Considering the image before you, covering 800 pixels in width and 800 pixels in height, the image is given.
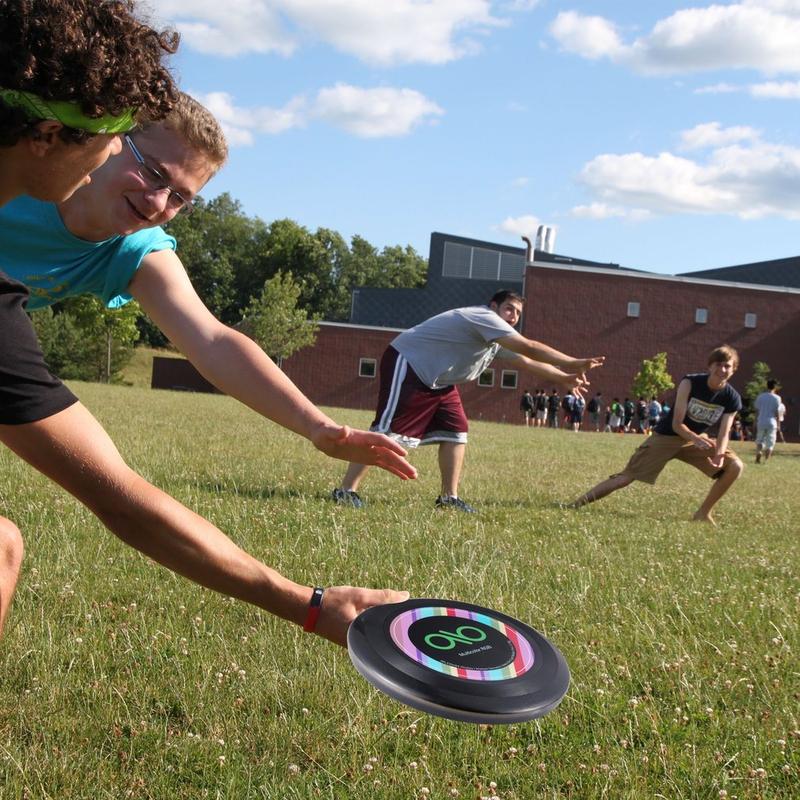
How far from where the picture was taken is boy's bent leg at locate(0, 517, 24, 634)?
2299mm

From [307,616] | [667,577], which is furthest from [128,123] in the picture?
[667,577]

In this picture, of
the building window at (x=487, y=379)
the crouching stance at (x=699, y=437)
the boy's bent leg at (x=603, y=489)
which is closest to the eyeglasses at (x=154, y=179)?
the crouching stance at (x=699, y=437)

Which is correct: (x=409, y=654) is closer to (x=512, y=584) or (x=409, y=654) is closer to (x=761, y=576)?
(x=512, y=584)

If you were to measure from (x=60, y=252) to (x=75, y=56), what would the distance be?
1454mm

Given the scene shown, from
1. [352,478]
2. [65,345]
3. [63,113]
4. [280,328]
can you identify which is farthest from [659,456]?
[65,345]

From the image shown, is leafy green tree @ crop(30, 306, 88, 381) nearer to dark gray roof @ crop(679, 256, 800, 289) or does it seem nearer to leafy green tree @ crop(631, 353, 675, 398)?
leafy green tree @ crop(631, 353, 675, 398)

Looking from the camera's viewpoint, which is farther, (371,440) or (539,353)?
(539,353)

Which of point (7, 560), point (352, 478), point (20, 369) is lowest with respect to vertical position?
point (352, 478)

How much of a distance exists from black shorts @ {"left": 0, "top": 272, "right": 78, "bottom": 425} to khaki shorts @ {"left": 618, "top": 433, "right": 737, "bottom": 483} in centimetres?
888

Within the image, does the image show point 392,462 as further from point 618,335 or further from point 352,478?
point 618,335

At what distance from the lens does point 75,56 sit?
2051 millimetres

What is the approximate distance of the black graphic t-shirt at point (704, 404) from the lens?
34.2 feet

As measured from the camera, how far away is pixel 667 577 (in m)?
5.74

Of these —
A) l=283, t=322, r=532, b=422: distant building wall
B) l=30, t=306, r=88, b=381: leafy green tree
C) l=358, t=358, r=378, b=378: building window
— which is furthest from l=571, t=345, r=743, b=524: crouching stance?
l=30, t=306, r=88, b=381: leafy green tree
